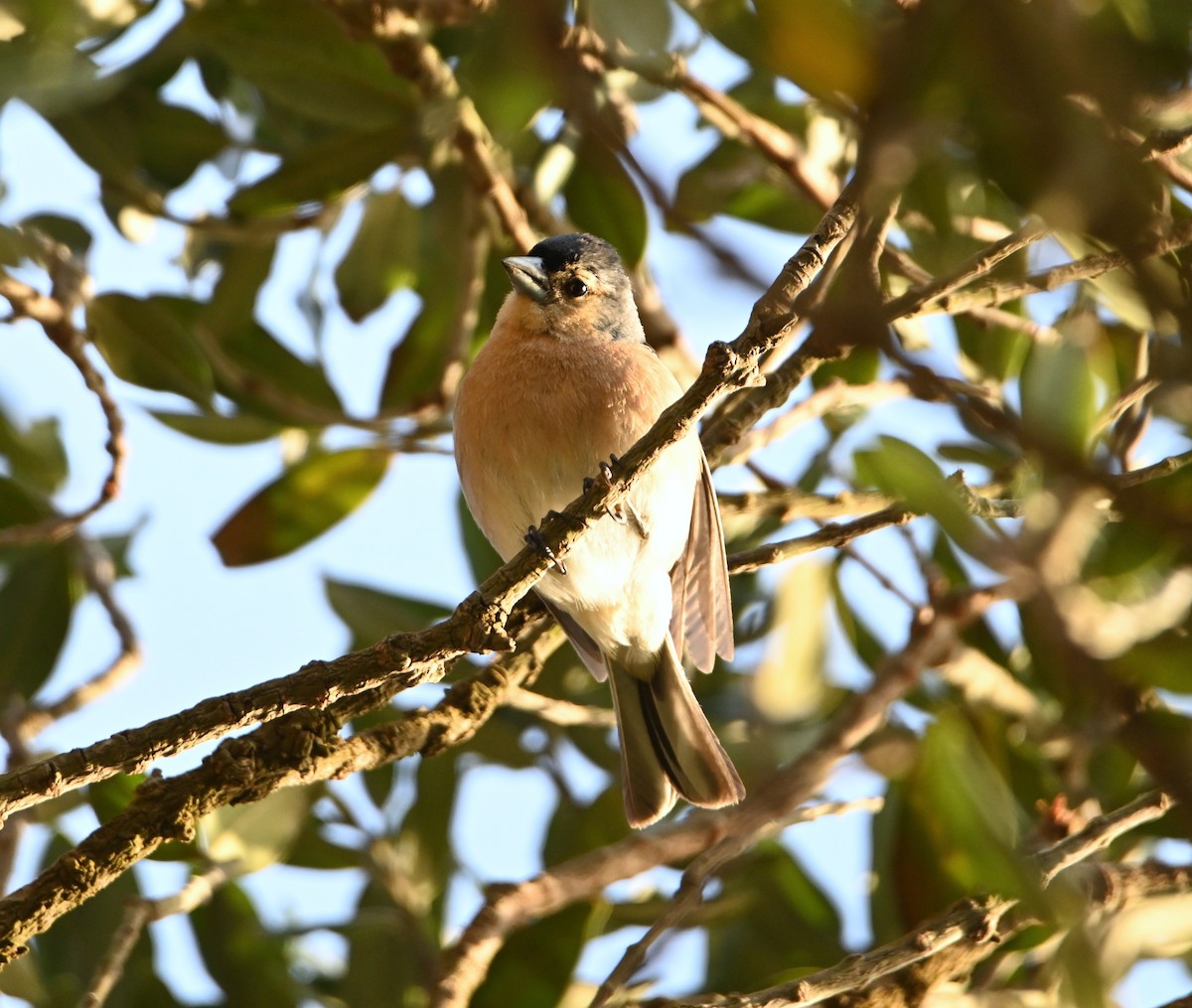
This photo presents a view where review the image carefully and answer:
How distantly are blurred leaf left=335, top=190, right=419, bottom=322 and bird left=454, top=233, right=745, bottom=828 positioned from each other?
1.46ft

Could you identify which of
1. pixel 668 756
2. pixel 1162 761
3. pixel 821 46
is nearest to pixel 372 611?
pixel 668 756

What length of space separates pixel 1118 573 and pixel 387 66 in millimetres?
2591

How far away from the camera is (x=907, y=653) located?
2945 mm

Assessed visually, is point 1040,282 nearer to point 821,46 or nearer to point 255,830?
point 821,46

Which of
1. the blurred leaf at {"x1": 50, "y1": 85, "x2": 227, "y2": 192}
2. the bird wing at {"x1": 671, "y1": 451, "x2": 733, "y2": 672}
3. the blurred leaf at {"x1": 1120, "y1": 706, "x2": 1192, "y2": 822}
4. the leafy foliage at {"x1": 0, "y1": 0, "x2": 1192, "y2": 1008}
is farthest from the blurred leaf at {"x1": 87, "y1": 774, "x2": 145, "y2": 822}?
the blurred leaf at {"x1": 1120, "y1": 706, "x2": 1192, "y2": 822}

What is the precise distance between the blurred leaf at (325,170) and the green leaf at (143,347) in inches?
18.6

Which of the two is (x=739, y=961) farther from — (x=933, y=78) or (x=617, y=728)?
(x=933, y=78)

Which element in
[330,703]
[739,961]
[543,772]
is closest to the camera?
[330,703]

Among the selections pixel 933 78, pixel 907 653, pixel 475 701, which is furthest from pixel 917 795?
pixel 933 78

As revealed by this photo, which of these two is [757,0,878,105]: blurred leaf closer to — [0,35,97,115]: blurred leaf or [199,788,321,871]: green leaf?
[0,35,97,115]: blurred leaf

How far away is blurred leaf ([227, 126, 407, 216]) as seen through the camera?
4.03 m

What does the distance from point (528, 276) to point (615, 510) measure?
897 millimetres

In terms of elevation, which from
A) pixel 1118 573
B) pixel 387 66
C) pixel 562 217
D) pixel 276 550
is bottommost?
pixel 1118 573

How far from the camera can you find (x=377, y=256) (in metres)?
4.65
